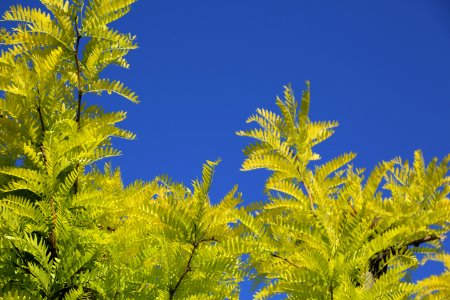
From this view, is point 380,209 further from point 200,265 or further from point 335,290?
point 200,265

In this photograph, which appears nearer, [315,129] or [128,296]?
[128,296]

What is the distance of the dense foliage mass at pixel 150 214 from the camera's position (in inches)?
81.2

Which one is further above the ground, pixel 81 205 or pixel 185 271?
pixel 81 205

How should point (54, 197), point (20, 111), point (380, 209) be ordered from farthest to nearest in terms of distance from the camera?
point (380, 209) → point (20, 111) → point (54, 197)

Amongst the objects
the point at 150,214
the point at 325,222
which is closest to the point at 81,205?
the point at 150,214

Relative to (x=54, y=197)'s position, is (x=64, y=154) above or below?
above

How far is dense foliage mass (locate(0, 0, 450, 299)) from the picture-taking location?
2.06 m

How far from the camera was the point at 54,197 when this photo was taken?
2.25 meters

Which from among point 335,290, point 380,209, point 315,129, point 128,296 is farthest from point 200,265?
point 380,209

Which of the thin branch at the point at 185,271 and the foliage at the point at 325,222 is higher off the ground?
the foliage at the point at 325,222

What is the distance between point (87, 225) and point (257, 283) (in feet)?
3.65

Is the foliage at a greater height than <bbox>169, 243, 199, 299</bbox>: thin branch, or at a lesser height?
greater

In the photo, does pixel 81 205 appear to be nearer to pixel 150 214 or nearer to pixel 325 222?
pixel 150 214

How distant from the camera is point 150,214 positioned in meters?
2.25
